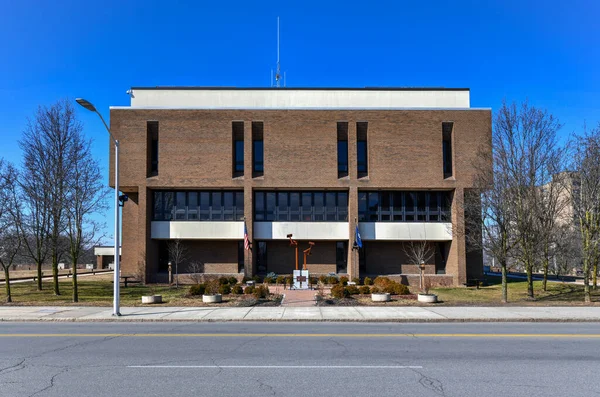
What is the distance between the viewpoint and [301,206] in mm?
35438

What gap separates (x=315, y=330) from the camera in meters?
13.0

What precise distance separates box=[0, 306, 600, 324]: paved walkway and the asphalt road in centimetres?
189

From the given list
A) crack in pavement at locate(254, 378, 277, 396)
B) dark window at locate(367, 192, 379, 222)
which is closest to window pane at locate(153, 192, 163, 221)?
dark window at locate(367, 192, 379, 222)

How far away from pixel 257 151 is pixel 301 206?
5.86 meters

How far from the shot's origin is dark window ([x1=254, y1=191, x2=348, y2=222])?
35.4 meters

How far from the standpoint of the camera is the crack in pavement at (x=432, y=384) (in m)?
6.48

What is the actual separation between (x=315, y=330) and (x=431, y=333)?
335cm

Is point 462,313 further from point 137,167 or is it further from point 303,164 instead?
point 137,167

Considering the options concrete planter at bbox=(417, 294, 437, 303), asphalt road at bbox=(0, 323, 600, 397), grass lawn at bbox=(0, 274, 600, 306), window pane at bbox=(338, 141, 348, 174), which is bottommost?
grass lawn at bbox=(0, 274, 600, 306)

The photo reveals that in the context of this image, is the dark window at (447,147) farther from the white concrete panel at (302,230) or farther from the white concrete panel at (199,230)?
the white concrete panel at (199,230)

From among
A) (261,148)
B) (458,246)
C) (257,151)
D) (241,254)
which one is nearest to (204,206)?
(241,254)

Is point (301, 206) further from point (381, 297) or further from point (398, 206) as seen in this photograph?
point (381, 297)

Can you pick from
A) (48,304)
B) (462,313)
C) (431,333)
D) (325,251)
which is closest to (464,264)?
(325,251)

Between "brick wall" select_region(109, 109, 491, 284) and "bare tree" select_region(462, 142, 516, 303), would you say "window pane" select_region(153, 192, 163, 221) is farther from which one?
"bare tree" select_region(462, 142, 516, 303)
